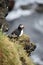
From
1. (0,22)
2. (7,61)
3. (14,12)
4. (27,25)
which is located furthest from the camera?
(14,12)

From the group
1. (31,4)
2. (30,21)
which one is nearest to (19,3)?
(31,4)

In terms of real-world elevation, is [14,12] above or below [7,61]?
above

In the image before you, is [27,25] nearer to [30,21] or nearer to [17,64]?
[30,21]

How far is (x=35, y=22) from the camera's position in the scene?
61.2 ft

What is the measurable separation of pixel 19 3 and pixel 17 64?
1539 centimetres

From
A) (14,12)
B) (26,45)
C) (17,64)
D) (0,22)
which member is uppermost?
(14,12)

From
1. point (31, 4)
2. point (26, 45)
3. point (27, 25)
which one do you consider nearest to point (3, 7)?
point (26, 45)

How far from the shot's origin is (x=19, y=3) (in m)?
22.1

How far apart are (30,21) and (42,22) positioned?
83 centimetres

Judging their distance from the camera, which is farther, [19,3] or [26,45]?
[19,3]

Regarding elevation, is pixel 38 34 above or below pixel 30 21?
below

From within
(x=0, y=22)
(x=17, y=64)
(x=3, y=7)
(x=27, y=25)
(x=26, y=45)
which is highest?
(x=27, y=25)

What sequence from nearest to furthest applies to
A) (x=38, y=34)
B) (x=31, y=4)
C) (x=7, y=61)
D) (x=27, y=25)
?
(x=7, y=61), (x=38, y=34), (x=27, y=25), (x=31, y=4)

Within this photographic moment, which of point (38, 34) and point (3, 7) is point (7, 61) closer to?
point (3, 7)
